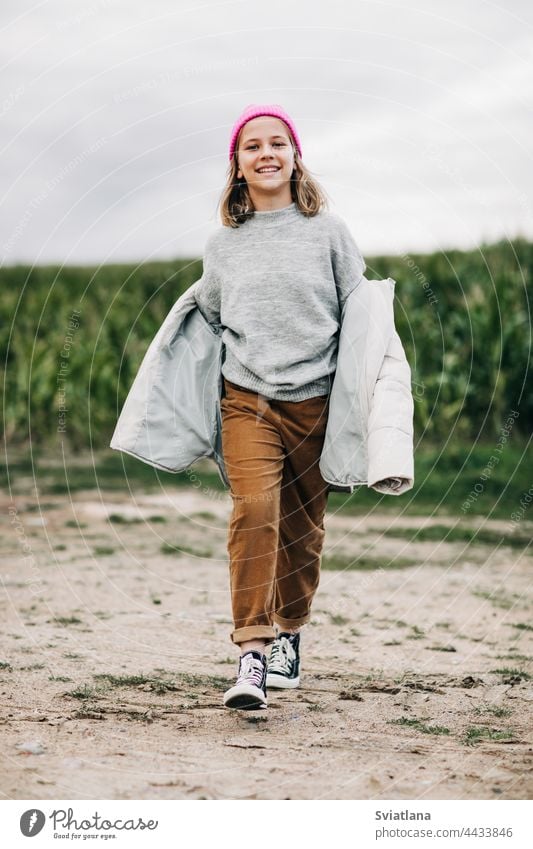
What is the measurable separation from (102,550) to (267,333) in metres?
3.37

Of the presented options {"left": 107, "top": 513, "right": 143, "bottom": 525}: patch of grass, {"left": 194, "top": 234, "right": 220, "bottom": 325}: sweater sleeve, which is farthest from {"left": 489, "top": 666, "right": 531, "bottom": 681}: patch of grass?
{"left": 107, "top": 513, "right": 143, "bottom": 525}: patch of grass

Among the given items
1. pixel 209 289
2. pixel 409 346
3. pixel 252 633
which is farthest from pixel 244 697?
pixel 409 346

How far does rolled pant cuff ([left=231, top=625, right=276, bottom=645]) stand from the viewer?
3.47m

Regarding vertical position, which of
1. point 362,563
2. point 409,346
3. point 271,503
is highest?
point 409,346

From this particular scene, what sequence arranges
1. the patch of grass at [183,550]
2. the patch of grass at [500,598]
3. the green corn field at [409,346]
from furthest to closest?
the green corn field at [409,346]
the patch of grass at [183,550]
the patch of grass at [500,598]

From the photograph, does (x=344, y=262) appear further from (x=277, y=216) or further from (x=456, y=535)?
(x=456, y=535)

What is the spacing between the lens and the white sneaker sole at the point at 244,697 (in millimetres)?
3393

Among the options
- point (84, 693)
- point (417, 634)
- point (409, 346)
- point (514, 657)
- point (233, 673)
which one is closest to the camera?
point (84, 693)

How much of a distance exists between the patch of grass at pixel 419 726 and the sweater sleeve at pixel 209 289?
1521mm

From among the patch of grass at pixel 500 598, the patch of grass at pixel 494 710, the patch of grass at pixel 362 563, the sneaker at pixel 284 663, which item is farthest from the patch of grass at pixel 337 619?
the patch of grass at pixel 494 710

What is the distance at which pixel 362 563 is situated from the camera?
20.7ft

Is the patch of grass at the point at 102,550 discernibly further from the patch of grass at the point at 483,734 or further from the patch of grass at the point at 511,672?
the patch of grass at the point at 483,734
